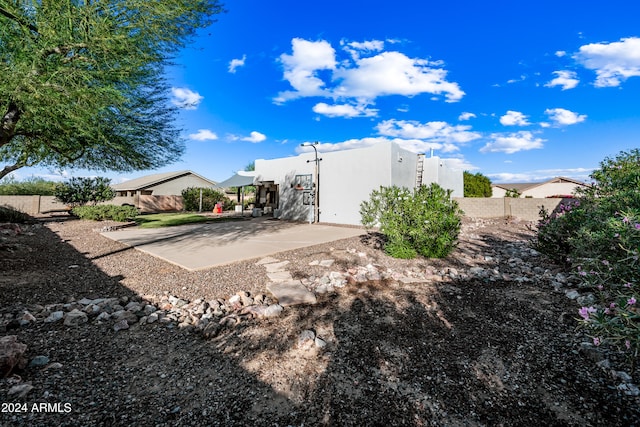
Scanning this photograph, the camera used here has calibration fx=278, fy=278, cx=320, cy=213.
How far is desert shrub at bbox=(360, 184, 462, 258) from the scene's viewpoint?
633 cm

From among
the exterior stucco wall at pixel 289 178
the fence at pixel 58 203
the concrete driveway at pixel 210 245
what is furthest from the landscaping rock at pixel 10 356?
the fence at pixel 58 203

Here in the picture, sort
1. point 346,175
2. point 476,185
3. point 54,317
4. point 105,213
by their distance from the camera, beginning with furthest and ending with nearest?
1. point 476,185
2. point 346,175
3. point 105,213
4. point 54,317

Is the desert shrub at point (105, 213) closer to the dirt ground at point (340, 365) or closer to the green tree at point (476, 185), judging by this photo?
the dirt ground at point (340, 365)

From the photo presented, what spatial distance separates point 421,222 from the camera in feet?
20.8

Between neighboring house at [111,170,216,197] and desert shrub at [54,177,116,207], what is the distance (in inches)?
417

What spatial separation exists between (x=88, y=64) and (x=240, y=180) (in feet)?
43.6

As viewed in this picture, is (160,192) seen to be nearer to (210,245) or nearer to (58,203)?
(58,203)

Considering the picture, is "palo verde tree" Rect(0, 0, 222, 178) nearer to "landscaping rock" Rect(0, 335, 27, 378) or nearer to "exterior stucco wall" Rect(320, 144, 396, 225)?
"landscaping rock" Rect(0, 335, 27, 378)

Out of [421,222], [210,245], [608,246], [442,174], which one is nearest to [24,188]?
[210,245]

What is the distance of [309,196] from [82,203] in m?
13.6

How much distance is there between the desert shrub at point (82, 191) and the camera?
1591cm

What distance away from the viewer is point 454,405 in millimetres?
2137

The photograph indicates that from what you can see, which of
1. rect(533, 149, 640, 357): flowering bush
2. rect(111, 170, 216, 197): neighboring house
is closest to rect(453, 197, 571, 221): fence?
rect(533, 149, 640, 357): flowering bush

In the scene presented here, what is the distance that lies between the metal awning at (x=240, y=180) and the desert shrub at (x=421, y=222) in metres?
12.6
